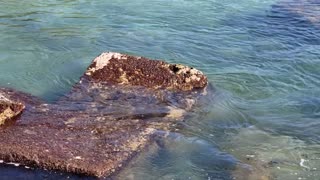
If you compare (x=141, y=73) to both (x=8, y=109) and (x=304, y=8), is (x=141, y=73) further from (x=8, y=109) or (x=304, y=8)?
(x=304, y=8)

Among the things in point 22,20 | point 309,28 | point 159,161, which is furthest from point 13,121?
point 309,28

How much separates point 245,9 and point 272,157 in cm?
922

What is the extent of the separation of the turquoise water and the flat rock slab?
0.26 meters

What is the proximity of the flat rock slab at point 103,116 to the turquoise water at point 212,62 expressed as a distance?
10.4 inches

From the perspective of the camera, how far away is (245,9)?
51.2ft

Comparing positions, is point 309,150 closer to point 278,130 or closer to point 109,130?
point 278,130

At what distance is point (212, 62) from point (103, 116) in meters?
4.09

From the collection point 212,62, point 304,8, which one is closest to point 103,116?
point 212,62

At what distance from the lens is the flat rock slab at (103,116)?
6.38 metres

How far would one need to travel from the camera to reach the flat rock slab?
638cm

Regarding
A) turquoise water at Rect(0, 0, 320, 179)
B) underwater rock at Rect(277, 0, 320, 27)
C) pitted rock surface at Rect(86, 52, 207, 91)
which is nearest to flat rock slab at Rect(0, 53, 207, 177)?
pitted rock surface at Rect(86, 52, 207, 91)

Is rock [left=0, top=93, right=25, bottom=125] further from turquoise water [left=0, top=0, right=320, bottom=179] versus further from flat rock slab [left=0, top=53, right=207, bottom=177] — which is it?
turquoise water [left=0, top=0, right=320, bottom=179]

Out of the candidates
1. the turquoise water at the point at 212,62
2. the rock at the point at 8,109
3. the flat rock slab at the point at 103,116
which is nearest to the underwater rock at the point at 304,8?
the turquoise water at the point at 212,62

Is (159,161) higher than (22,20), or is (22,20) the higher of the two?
(22,20)
